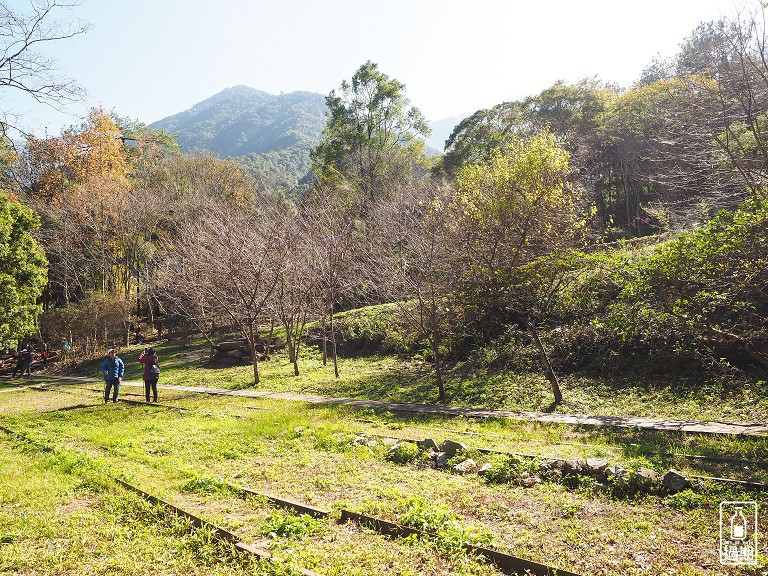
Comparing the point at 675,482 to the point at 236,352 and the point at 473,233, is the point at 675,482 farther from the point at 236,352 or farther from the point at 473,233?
the point at 236,352

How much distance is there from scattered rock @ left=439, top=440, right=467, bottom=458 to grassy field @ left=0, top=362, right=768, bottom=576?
33 cm

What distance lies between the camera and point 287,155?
11000cm

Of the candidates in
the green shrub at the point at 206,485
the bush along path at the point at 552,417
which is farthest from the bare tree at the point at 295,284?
the green shrub at the point at 206,485

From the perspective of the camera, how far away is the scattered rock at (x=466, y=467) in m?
7.00

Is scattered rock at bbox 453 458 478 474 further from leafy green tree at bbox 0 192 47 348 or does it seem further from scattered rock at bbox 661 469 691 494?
leafy green tree at bbox 0 192 47 348

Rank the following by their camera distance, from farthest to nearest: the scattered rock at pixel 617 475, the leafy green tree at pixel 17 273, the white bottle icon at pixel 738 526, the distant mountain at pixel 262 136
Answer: the distant mountain at pixel 262 136, the leafy green tree at pixel 17 273, the scattered rock at pixel 617 475, the white bottle icon at pixel 738 526

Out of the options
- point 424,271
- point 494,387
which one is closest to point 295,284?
point 424,271

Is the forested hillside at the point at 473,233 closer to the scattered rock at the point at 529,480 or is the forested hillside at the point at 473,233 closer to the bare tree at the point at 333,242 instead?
the bare tree at the point at 333,242

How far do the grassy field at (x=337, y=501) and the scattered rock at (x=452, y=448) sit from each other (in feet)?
1.07

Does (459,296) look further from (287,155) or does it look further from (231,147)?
(231,147)

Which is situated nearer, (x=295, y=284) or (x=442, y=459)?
(x=442, y=459)

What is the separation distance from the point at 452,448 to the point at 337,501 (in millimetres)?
2306

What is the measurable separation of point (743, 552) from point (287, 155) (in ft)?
371

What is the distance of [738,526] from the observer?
4.71 metres
